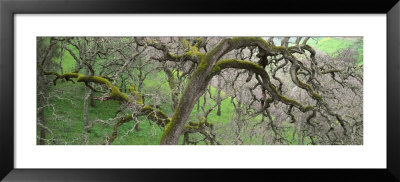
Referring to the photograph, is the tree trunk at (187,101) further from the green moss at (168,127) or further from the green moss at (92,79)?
the green moss at (92,79)

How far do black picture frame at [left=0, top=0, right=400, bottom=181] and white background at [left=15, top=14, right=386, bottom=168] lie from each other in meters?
0.06

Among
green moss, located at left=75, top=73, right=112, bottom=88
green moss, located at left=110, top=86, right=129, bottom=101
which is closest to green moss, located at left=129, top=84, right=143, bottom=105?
green moss, located at left=110, top=86, right=129, bottom=101

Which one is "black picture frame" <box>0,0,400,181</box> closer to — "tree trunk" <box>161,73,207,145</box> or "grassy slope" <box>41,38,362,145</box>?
"grassy slope" <box>41,38,362,145</box>

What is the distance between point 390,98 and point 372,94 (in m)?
0.15

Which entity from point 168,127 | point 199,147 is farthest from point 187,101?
point 199,147

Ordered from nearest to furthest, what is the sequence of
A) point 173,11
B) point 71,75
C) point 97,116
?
1. point 173,11
2. point 71,75
3. point 97,116

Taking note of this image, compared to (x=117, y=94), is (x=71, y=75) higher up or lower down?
higher up

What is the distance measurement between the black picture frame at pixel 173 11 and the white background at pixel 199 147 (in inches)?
2.2

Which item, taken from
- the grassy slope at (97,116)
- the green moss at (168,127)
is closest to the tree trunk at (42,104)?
the grassy slope at (97,116)

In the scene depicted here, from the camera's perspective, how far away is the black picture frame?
3.34 meters

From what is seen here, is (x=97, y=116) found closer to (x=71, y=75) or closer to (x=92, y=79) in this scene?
(x=92, y=79)

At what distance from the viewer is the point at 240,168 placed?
3.38 m

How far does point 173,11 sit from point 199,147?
1.24 metres

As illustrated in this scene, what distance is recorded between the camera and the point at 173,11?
3367 mm
